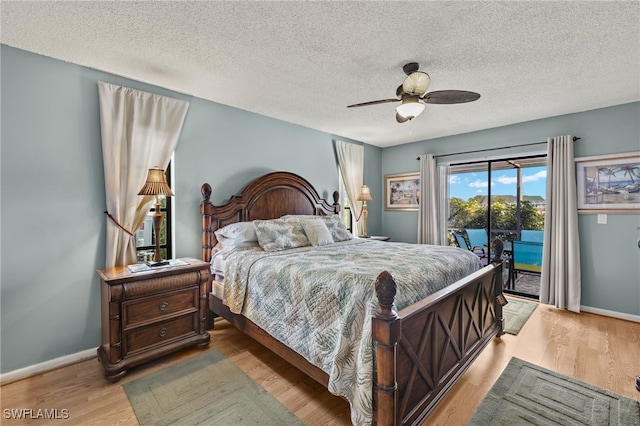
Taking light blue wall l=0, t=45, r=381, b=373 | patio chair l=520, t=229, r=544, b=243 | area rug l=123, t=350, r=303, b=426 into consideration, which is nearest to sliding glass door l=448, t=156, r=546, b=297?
patio chair l=520, t=229, r=544, b=243

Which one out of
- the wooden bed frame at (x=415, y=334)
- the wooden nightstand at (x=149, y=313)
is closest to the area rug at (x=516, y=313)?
the wooden bed frame at (x=415, y=334)

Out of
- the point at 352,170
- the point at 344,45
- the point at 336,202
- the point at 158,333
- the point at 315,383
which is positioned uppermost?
the point at 344,45

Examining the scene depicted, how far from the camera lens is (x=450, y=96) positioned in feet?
7.89

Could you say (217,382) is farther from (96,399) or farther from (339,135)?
(339,135)

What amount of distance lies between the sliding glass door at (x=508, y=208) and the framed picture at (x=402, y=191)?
0.75 m

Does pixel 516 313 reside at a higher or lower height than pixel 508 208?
lower

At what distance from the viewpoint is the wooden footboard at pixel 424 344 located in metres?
1.47

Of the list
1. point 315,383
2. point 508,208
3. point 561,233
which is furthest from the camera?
point 508,208

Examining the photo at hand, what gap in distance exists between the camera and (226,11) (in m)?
1.81

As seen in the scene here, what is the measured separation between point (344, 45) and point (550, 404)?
2930mm

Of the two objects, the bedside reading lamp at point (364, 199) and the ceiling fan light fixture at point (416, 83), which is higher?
the ceiling fan light fixture at point (416, 83)

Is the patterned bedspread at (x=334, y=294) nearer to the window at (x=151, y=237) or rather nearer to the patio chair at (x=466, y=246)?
the window at (x=151, y=237)

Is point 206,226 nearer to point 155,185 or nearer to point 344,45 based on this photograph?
point 155,185

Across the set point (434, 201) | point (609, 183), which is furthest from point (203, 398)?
point (609, 183)
